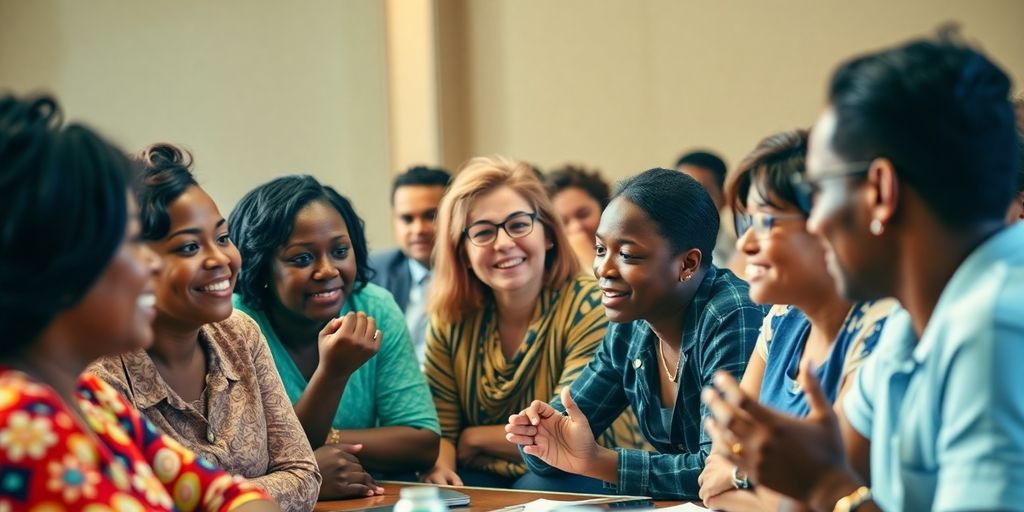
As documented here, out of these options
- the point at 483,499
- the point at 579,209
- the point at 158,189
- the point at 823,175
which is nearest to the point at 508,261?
the point at 483,499

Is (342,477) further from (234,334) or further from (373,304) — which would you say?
(373,304)

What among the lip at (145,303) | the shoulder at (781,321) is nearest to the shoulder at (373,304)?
the shoulder at (781,321)

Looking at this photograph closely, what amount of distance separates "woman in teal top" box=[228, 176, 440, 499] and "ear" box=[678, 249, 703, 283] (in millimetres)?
766

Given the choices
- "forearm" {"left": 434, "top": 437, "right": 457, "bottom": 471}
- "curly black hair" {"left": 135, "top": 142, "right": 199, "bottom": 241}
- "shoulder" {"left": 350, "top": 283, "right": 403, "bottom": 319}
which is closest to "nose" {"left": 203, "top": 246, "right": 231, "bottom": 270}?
"curly black hair" {"left": 135, "top": 142, "right": 199, "bottom": 241}

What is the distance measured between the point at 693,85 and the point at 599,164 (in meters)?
0.70

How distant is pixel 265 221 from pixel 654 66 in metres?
3.73

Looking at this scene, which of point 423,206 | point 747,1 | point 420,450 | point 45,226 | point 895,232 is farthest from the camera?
point 747,1

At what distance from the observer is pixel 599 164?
6.46m

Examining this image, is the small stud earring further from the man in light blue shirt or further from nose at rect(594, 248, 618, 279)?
nose at rect(594, 248, 618, 279)

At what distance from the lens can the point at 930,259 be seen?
1446 mm

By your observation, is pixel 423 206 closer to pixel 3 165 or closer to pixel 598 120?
pixel 598 120

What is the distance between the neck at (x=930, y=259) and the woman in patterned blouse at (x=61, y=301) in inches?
38.8

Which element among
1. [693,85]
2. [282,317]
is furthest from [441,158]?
[282,317]

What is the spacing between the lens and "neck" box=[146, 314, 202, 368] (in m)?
2.34
